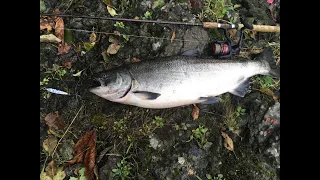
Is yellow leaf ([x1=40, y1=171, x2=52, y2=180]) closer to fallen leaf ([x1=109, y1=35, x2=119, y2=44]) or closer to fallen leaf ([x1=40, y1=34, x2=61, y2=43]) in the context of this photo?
fallen leaf ([x1=40, y1=34, x2=61, y2=43])

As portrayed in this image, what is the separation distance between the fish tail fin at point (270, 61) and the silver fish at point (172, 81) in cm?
20

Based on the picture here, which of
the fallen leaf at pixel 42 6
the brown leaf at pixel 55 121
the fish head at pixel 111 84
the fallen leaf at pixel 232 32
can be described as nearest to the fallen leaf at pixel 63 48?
the fallen leaf at pixel 42 6

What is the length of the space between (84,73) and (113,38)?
482 millimetres

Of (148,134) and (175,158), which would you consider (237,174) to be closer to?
(175,158)

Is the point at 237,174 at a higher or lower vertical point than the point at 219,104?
lower

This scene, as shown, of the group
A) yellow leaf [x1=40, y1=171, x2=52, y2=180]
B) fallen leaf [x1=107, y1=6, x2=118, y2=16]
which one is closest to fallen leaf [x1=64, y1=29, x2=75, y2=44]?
fallen leaf [x1=107, y1=6, x2=118, y2=16]

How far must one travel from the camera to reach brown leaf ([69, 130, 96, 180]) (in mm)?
3484

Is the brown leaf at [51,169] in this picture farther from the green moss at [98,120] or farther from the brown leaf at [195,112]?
the brown leaf at [195,112]

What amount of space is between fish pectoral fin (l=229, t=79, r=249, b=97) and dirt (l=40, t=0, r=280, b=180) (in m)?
0.12

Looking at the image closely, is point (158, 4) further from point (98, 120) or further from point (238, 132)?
point (238, 132)

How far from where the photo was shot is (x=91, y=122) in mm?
3576

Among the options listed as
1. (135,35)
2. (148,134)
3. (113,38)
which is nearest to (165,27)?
(135,35)

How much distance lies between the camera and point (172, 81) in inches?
136

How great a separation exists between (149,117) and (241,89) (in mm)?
1056
